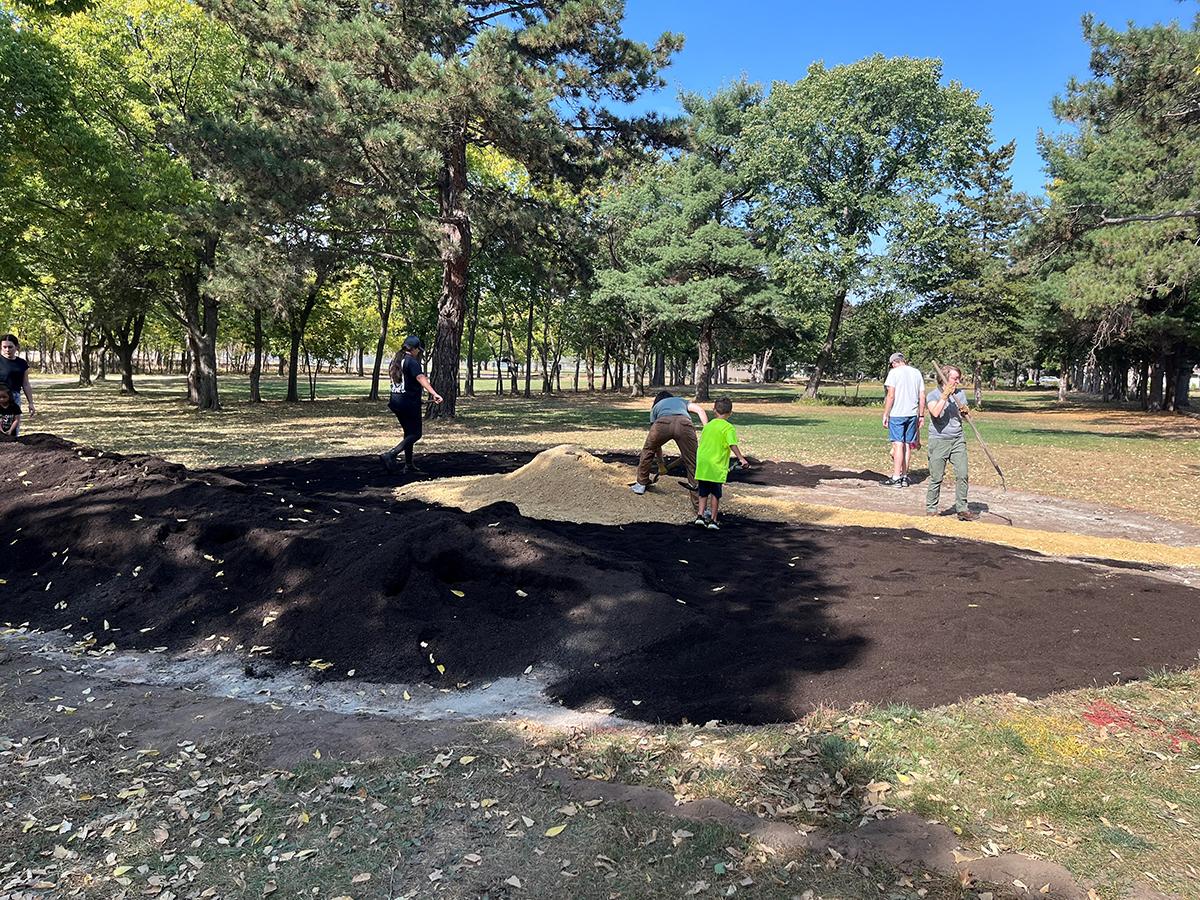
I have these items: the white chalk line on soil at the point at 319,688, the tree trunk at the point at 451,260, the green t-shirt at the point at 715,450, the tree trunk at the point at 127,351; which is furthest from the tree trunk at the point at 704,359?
the white chalk line on soil at the point at 319,688

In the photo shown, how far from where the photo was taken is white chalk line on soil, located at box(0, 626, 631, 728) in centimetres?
384

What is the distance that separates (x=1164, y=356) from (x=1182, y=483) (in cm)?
2680

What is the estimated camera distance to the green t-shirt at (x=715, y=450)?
7.73 m

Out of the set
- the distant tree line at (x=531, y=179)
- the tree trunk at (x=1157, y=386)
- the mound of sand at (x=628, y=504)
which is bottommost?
the mound of sand at (x=628, y=504)

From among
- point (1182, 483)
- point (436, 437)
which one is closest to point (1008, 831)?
point (1182, 483)

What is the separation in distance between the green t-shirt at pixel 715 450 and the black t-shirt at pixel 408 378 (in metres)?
4.56

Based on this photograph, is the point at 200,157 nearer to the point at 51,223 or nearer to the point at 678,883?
the point at 51,223

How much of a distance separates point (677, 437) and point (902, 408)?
3.77 meters

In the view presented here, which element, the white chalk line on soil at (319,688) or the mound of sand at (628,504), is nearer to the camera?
the white chalk line on soil at (319,688)

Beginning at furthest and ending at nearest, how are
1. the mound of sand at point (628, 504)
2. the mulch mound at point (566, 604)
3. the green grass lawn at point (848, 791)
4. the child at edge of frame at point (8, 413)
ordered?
the child at edge of frame at point (8, 413) → the mound of sand at point (628, 504) → the mulch mound at point (566, 604) → the green grass lawn at point (848, 791)

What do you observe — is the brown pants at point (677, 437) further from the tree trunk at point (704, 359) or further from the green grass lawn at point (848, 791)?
the tree trunk at point (704, 359)

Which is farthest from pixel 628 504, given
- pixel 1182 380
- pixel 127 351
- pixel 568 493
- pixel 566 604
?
pixel 127 351

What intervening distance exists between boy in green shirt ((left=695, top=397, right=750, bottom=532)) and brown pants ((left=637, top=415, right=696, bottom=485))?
1.03 m

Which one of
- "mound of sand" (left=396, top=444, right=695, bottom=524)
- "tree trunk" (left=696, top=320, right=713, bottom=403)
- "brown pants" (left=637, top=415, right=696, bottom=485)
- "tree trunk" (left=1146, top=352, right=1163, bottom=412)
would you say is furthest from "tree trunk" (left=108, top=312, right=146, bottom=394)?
"tree trunk" (left=1146, top=352, right=1163, bottom=412)
